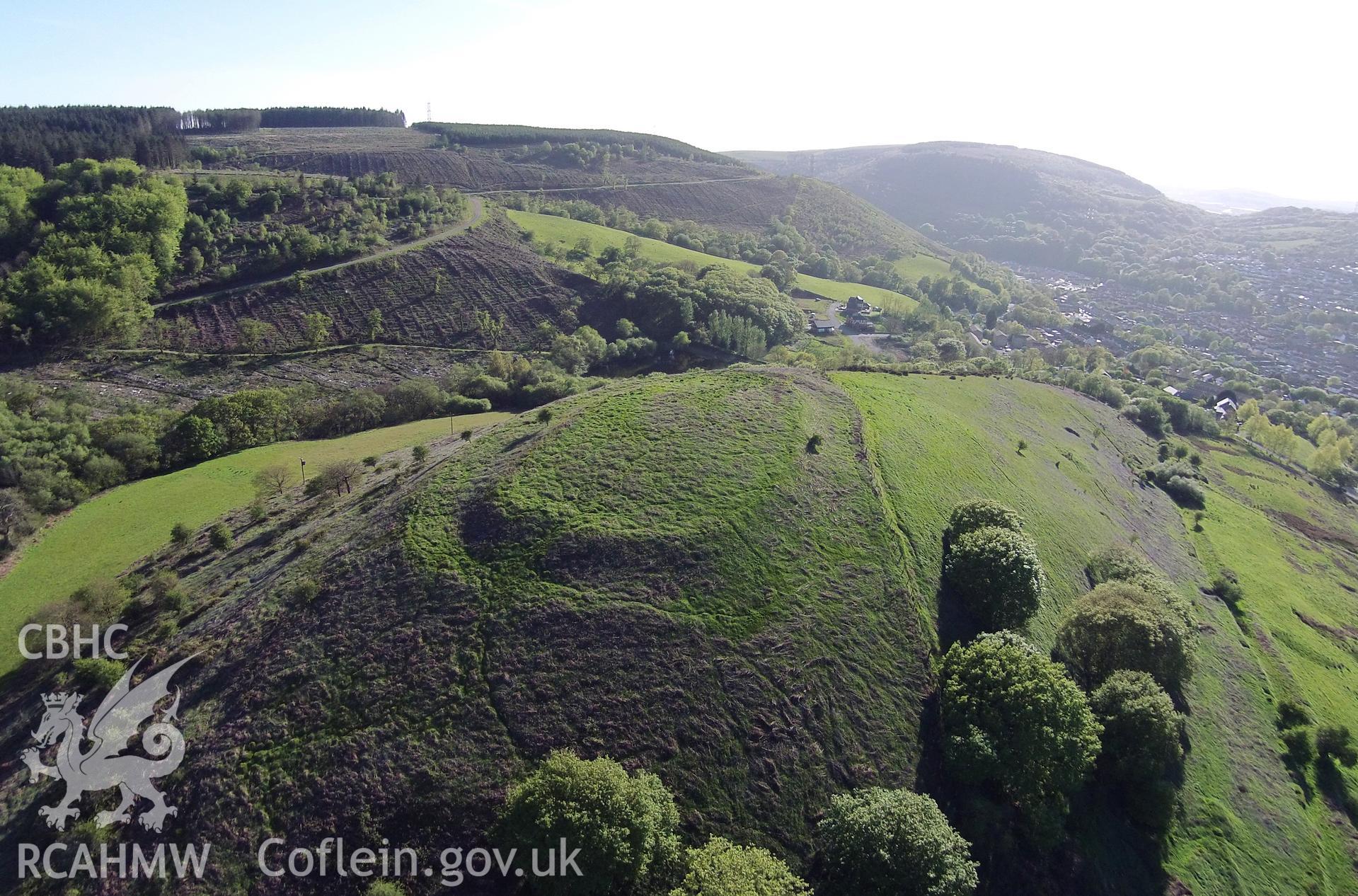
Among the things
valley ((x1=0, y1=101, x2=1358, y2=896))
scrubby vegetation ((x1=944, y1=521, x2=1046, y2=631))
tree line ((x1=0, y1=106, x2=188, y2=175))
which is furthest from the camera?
tree line ((x1=0, y1=106, x2=188, y2=175))

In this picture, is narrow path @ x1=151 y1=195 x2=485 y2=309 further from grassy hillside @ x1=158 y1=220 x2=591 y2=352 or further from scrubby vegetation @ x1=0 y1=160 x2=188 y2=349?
scrubby vegetation @ x1=0 y1=160 x2=188 y2=349

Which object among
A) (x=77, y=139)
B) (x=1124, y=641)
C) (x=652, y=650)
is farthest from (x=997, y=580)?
(x=77, y=139)

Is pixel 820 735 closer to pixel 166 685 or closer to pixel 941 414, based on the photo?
pixel 166 685

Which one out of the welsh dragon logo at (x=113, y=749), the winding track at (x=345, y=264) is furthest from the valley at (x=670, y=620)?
the winding track at (x=345, y=264)

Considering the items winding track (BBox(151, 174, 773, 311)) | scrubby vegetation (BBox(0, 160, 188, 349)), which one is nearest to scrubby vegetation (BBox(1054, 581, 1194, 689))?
scrubby vegetation (BBox(0, 160, 188, 349))

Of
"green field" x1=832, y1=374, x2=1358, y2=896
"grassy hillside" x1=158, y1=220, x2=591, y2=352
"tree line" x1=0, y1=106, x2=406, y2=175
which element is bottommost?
"green field" x1=832, y1=374, x2=1358, y2=896

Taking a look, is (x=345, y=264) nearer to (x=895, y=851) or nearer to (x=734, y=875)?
(x=734, y=875)

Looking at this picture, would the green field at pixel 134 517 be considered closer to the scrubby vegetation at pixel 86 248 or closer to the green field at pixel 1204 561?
the scrubby vegetation at pixel 86 248
